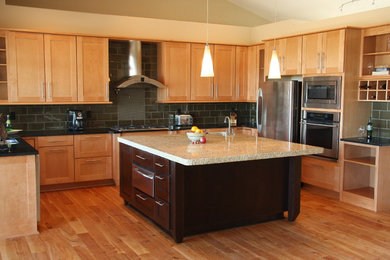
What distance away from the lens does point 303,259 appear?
11.9 ft

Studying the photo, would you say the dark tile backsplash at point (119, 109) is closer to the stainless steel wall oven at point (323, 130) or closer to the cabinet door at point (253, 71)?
the cabinet door at point (253, 71)

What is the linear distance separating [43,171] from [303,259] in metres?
3.88

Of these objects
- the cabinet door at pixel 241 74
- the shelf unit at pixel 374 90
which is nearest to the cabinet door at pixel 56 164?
the cabinet door at pixel 241 74

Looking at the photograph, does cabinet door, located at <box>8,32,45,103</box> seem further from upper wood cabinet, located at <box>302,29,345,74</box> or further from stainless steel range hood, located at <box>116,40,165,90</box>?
upper wood cabinet, located at <box>302,29,345,74</box>

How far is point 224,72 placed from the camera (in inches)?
291

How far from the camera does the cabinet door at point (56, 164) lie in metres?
5.93

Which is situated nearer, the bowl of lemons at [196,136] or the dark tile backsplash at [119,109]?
the bowl of lemons at [196,136]

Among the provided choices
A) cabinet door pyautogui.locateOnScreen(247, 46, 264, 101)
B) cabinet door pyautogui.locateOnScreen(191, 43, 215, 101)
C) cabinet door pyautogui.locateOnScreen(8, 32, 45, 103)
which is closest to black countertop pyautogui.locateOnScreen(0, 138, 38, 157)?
cabinet door pyautogui.locateOnScreen(8, 32, 45, 103)

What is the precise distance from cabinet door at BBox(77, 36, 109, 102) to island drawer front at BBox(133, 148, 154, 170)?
1.90 m

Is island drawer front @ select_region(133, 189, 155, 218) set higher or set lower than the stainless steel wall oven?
lower

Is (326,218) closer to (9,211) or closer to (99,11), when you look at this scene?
(9,211)

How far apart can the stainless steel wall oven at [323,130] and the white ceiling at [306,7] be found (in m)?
1.75

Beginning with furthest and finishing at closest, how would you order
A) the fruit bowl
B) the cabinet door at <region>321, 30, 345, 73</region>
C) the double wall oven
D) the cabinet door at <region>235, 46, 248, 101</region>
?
the cabinet door at <region>235, 46, 248, 101</region>
the double wall oven
the cabinet door at <region>321, 30, 345, 73</region>
the fruit bowl

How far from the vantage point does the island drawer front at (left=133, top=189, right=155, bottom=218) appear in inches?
174
